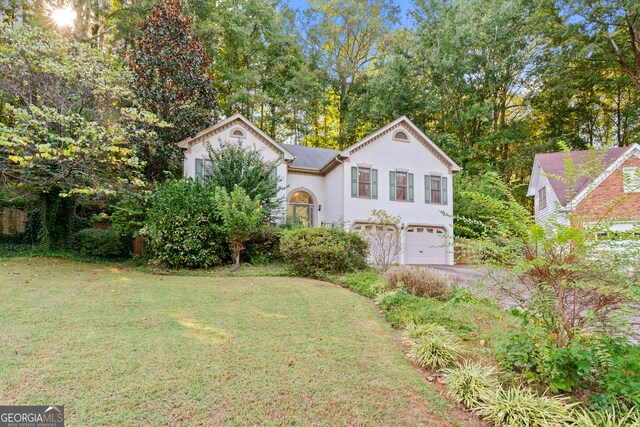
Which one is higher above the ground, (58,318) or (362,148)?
(362,148)

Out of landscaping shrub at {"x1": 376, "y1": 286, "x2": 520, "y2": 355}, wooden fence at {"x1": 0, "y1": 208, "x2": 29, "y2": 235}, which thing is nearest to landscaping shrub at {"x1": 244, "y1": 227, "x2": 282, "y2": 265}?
landscaping shrub at {"x1": 376, "y1": 286, "x2": 520, "y2": 355}

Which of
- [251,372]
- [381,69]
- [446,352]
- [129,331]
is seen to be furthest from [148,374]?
[381,69]

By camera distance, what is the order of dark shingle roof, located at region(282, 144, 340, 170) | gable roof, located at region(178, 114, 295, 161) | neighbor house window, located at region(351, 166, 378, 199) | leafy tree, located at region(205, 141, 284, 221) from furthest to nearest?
dark shingle roof, located at region(282, 144, 340, 170) < neighbor house window, located at region(351, 166, 378, 199) < gable roof, located at region(178, 114, 295, 161) < leafy tree, located at region(205, 141, 284, 221)

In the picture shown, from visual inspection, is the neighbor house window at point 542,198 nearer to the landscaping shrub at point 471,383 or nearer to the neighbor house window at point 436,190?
the neighbor house window at point 436,190

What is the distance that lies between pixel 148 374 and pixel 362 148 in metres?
14.0

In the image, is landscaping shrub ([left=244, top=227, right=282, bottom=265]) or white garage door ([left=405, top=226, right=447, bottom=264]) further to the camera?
white garage door ([left=405, top=226, right=447, bottom=264])

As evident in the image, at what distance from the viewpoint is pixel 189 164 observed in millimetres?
13680

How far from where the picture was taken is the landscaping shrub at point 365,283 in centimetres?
679

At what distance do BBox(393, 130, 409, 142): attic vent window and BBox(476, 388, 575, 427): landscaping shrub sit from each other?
14.6m

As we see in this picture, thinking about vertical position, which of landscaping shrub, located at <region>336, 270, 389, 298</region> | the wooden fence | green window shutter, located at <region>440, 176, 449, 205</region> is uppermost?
green window shutter, located at <region>440, 176, 449, 205</region>

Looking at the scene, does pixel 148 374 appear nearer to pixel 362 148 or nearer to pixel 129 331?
pixel 129 331

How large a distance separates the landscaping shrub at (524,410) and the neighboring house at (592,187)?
5.57ft

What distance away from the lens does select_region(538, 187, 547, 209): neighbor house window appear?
1702 centimetres

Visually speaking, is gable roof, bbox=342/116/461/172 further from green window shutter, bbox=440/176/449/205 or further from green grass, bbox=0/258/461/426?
green grass, bbox=0/258/461/426
